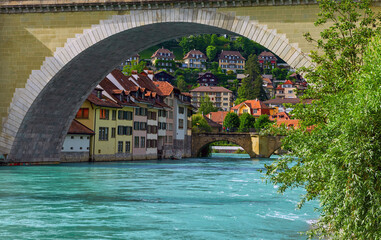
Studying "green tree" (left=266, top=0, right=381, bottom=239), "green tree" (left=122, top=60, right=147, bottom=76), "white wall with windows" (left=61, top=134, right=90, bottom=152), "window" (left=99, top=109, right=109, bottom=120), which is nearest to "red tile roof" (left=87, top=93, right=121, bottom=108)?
"window" (left=99, top=109, right=109, bottom=120)

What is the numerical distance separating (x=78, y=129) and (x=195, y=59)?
145653mm

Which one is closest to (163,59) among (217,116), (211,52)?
(211,52)

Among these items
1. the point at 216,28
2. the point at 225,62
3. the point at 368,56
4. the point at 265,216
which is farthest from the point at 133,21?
the point at 225,62

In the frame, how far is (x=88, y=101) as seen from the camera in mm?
47031

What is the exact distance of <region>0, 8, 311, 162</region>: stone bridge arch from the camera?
24.6 m

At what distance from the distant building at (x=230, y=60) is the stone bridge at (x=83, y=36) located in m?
162

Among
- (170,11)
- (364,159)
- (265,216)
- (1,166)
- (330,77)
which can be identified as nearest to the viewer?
(364,159)

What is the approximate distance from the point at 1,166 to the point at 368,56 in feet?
74.2

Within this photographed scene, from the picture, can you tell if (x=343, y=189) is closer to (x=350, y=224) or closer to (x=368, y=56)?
(x=350, y=224)

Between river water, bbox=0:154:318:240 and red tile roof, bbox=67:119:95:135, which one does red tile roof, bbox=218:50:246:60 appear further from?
river water, bbox=0:154:318:240

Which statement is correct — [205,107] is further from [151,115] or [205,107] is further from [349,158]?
[349,158]

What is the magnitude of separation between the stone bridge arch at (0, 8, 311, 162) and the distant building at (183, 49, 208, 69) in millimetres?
154237

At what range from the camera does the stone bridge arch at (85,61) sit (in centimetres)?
2458

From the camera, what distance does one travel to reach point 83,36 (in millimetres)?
26922
